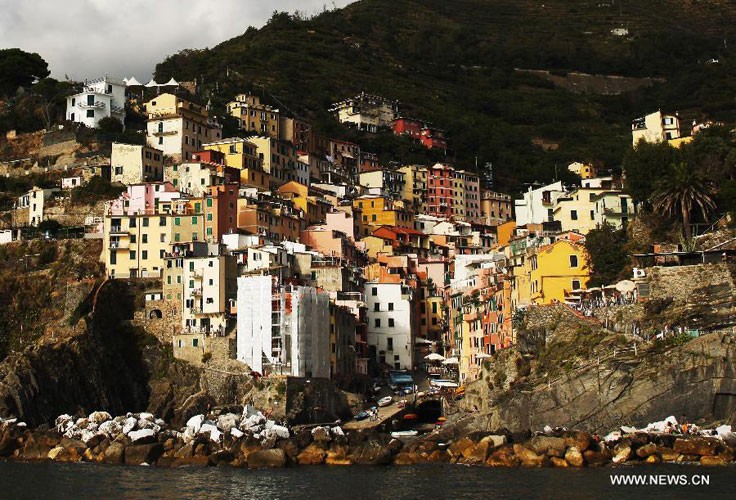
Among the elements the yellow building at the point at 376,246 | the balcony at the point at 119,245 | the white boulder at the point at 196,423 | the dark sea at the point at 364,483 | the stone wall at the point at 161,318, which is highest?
the yellow building at the point at 376,246

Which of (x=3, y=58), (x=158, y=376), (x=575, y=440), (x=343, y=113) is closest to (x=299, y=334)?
(x=158, y=376)

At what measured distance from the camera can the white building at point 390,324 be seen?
94.6m

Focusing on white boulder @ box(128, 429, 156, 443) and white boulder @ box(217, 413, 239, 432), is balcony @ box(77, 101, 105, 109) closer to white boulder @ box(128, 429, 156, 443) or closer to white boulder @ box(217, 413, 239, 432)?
white boulder @ box(217, 413, 239, 432)

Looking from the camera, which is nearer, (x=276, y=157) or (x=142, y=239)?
(x=142, y=239)

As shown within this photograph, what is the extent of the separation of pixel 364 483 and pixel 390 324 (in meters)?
39.0

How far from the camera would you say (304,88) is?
165 meters

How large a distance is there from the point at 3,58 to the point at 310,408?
68.0 meters

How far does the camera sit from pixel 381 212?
120m

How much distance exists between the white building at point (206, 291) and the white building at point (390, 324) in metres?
15.0

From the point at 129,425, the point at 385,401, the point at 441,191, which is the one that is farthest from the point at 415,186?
the point at 129,425

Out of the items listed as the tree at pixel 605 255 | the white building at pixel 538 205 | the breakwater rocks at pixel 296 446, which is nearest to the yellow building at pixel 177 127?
the white building at pixel 538 205

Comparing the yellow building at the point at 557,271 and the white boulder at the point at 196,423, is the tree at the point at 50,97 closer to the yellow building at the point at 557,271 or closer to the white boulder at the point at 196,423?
the white boulder at the point at 196,423

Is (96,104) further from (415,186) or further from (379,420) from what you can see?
(379,420)

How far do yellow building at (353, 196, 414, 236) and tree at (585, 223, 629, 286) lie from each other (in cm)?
4266
